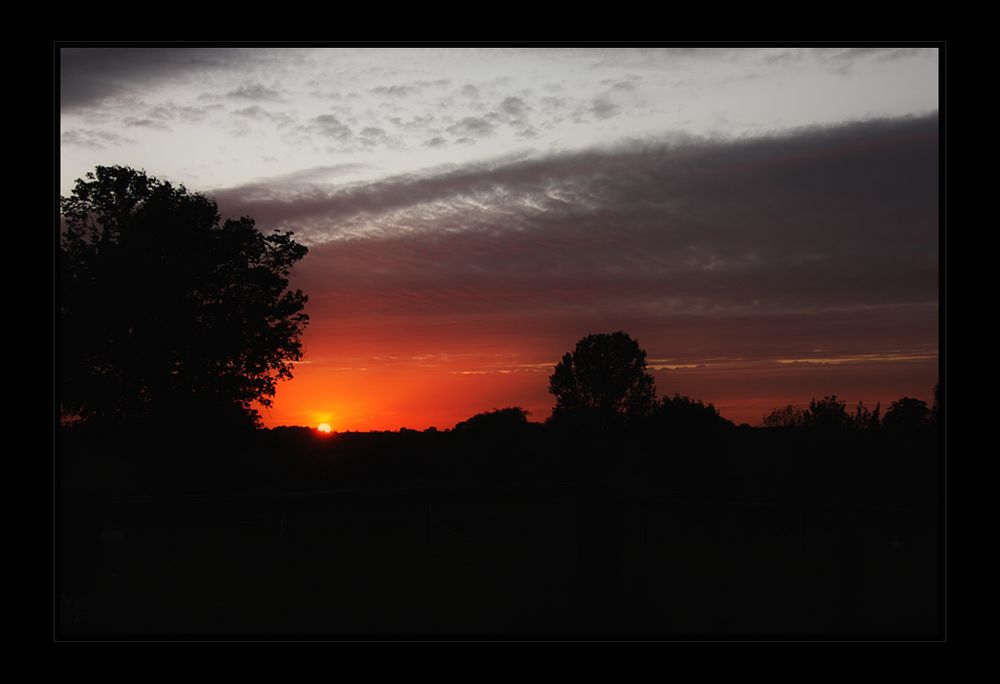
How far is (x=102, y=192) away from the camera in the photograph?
2709 cm

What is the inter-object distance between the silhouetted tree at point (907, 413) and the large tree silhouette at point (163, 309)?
18929mm

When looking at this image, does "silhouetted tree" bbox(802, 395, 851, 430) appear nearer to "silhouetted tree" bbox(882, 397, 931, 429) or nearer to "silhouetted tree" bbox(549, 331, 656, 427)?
"silhouetted tree" bbox(882, 397, 931, 429)

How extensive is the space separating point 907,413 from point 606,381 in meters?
22.4

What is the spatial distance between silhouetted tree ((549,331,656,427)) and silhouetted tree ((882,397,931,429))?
18.1 m

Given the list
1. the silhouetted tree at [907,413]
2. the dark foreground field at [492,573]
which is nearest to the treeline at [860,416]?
the silhouetted tree at [907,413]

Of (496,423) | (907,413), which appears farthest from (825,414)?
(496,423)

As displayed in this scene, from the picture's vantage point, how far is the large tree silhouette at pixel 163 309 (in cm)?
2525

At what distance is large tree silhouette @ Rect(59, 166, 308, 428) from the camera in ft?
82.8

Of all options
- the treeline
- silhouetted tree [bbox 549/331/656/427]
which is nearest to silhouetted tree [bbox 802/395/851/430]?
the treeline

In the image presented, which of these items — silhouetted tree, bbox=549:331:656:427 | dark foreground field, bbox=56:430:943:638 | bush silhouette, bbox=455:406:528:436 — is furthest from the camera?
silhouetted tree, bbox=549:331:656:427

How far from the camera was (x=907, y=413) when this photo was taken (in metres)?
31.4

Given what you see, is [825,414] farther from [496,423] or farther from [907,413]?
[496,423]

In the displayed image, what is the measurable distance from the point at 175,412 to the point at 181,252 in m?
4.85
